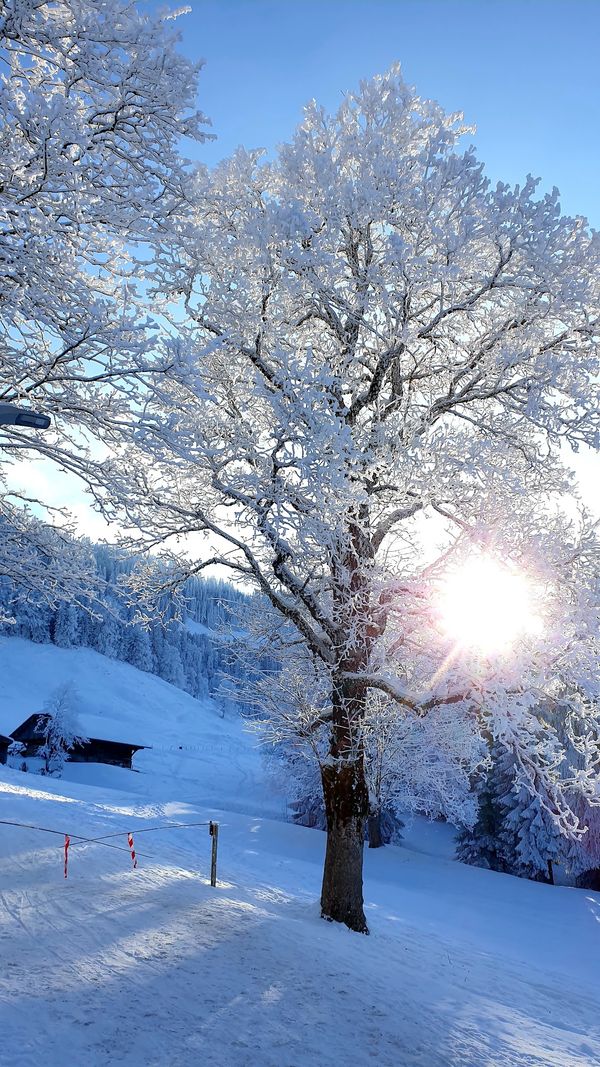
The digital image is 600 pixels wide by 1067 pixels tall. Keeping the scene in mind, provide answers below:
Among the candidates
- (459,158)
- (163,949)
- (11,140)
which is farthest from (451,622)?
(11,140)

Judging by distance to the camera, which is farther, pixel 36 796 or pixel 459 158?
pixel 36 796

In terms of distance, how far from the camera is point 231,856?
2056cm

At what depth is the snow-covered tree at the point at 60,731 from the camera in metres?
47.5

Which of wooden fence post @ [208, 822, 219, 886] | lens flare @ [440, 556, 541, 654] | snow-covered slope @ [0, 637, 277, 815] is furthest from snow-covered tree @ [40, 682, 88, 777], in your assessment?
lens flare @ [440, 556, 541, 654]

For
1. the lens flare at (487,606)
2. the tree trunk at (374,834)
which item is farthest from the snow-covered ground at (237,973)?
the tree trunk at (374,834)

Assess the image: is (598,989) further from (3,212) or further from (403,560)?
(3,212)

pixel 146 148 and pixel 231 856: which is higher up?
pixel 146 148

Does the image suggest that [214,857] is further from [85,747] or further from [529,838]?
[85,747]

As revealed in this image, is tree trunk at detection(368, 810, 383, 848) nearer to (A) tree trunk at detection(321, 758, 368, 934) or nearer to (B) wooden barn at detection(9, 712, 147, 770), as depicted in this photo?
(A) tree trunk at detection(321, 758, 368, 934)

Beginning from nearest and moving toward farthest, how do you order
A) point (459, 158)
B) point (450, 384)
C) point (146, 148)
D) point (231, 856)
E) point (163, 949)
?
point (163, 949) < point (146, 148) < point (459, 158) < point (450, 384) < point (231, 856)

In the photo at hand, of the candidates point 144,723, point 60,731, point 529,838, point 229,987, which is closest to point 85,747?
point 60,731

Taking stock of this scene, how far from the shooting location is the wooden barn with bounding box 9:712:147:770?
162ft

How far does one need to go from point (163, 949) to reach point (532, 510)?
297 inches

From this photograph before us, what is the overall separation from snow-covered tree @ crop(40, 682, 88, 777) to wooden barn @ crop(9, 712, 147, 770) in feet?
2.92
